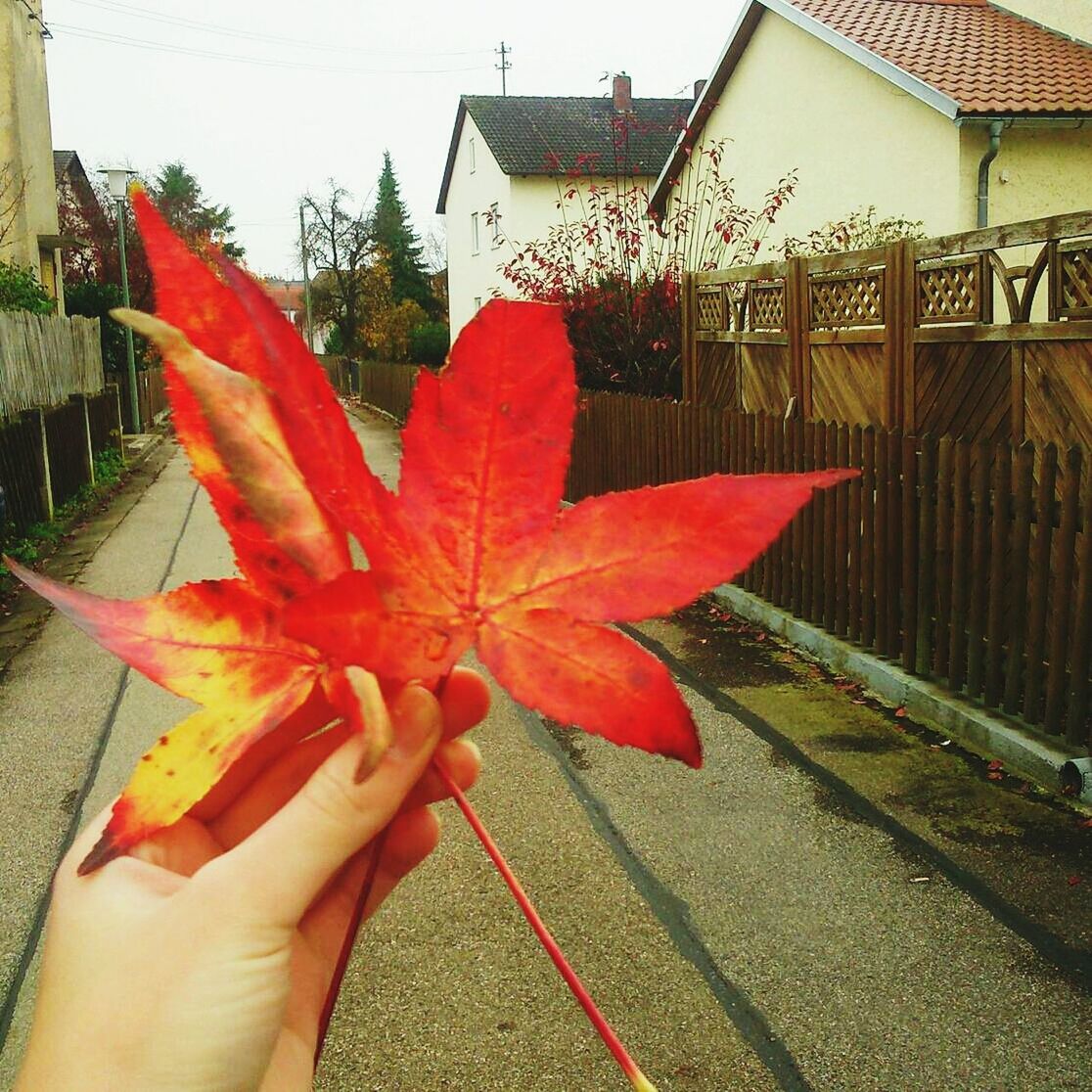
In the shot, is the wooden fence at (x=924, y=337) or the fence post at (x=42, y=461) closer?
the wooden fence at (x=924, y=337)

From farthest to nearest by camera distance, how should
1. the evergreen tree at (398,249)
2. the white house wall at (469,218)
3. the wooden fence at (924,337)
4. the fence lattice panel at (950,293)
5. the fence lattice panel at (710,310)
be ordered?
the evergreen tree at (398,249) → the white house wall at (469,218) → the fence lattice panel at (710,310) → the fence lattice panel at (950,293) → the wooden fence at (924,337)

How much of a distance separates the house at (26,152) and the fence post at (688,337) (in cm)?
1058

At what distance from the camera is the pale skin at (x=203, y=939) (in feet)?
2.56

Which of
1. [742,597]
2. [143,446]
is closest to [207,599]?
[742,597]

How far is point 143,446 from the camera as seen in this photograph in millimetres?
19000

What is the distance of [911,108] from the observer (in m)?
13.1

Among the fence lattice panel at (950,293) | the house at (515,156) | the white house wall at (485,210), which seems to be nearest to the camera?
the fence lattice panel at (950,293)

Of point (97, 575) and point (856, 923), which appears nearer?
point (856, 923)

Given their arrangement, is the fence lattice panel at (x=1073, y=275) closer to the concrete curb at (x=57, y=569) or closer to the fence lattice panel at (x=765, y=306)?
the fence lattice panel at (x=765, y=306)

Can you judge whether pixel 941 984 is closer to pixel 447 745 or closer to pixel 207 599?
pixel 447 745

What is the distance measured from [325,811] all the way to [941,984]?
3.01 m

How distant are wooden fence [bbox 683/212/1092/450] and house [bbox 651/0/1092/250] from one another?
16.8 ft

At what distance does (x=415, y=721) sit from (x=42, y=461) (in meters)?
11.3

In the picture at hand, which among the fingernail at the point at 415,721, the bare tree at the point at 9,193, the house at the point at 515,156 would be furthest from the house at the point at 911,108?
the fingernail at the point at 415,721
